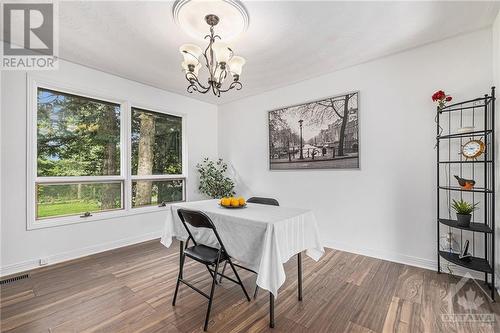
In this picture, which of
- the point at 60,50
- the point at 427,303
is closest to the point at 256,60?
the point at 60,50

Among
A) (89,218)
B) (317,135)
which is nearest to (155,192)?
(89,218)

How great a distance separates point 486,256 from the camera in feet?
7.43

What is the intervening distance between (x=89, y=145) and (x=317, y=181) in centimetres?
353

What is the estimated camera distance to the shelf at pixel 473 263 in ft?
6.94

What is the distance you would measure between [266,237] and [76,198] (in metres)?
3.04

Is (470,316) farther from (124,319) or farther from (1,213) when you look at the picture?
(1,213)

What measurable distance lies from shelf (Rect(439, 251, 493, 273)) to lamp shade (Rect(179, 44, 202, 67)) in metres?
3.23

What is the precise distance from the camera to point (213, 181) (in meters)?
4.54

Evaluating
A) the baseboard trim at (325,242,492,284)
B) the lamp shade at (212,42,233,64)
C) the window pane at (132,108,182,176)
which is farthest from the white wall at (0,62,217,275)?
the baseboard trim at (325,242,492,284)

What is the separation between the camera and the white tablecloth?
1620 millimetres

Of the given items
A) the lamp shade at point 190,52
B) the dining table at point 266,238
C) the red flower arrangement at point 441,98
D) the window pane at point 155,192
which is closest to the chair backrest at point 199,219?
the dining table at point 266,238

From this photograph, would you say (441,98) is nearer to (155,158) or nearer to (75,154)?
(155,158)
